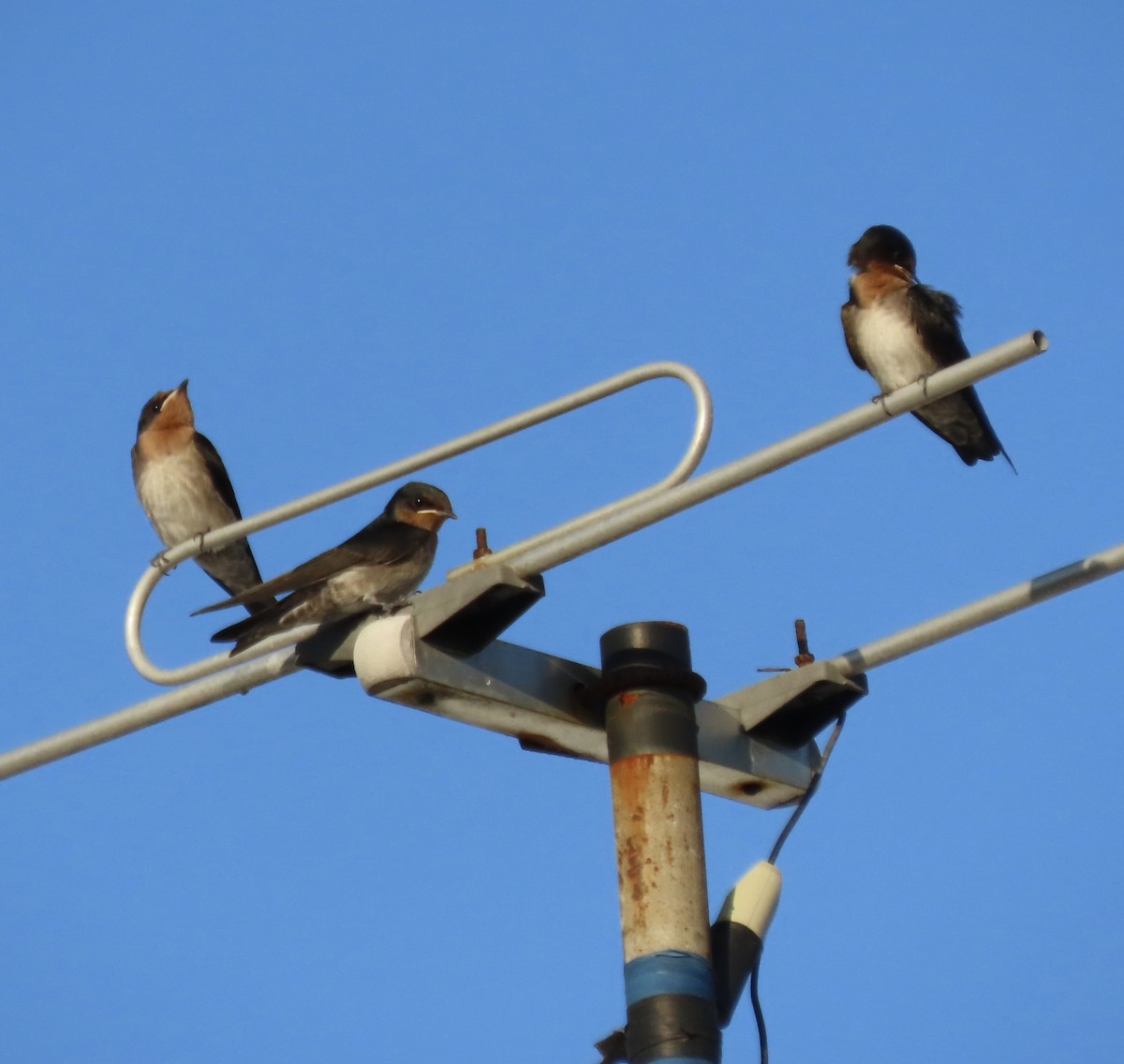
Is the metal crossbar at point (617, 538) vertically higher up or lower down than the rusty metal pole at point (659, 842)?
higher up

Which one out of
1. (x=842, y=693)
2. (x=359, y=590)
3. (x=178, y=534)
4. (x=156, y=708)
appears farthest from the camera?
(x=178, y=534)

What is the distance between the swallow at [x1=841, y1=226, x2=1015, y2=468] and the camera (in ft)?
33.4

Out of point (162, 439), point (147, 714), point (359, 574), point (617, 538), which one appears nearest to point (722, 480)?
point (617, 538)

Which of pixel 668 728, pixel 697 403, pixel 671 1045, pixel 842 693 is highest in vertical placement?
pixel 697 403

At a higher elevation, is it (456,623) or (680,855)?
(456,623)

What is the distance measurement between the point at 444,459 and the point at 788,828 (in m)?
1.35

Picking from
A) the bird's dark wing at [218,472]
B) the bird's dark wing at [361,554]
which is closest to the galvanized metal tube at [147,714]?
the bird's dark wing at [361,554]

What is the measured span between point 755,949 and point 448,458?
1.58 metres

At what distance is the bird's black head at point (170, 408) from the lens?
12.2 m

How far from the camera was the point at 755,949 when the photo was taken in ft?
14.3

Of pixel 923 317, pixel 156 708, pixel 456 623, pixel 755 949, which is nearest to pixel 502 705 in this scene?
pixel 456 623

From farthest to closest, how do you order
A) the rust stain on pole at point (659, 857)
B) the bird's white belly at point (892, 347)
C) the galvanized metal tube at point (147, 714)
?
the bird's white belly at point (892, 347) < the galvanized metal tube at point (147, 714) < the rust stain on pole at point (659, 857)

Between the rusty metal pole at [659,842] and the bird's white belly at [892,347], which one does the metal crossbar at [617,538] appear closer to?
the rusty metal pole at [659,842]

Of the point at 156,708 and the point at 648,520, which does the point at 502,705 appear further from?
the point at 156,708
